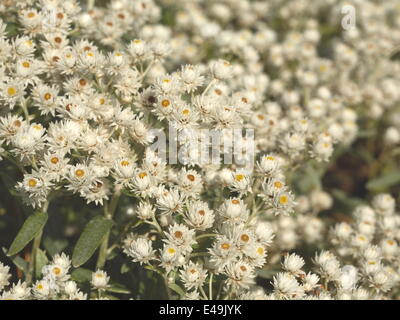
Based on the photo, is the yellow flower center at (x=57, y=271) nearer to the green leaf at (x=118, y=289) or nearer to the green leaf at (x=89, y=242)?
the green leaf at (x=89, y=242)

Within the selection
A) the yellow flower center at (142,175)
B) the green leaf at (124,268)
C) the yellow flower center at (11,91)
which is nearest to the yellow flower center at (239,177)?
the yellow flower center at (142,175)

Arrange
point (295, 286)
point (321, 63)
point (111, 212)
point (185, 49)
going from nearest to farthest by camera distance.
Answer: point (295, 286) → point (111, 212) → point (185, 49) → point (321, 63)

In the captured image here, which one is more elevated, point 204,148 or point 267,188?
point 204,148

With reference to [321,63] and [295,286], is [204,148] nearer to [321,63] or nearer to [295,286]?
[295,286]

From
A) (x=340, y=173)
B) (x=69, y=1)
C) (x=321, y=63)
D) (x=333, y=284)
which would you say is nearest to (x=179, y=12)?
(x=321, y=63)

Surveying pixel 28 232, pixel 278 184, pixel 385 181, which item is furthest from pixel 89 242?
pixel 385 181

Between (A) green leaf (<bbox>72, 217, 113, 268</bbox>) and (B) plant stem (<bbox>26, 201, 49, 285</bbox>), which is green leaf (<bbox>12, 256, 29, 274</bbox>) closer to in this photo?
(B) plant stem (<bbox>26, 201, 49, 285</bbox>)

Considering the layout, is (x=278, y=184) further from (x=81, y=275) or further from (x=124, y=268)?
(x=81, y=275)
